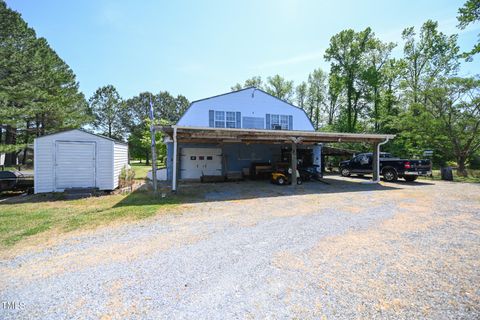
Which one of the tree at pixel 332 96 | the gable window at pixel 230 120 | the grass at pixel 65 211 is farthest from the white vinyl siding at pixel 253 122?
the tree at pixel 332 96

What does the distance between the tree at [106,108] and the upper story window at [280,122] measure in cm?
3272

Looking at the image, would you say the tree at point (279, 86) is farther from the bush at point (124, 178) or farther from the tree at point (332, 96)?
the bush at point (124, 178)

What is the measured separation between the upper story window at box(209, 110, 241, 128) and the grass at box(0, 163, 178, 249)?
7173mm

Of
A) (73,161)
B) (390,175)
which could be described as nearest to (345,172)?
(390,175)

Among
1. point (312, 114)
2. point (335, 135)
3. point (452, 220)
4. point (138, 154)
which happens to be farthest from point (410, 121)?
point (138, 154)

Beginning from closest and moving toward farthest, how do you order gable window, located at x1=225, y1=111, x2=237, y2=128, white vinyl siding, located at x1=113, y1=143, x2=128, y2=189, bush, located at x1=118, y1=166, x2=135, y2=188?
white vinyl siding, located at x1=113, y1=143, x2=128, y2=189, bush, located at x1=118, y1=166, x2=135, y2=188, gable window, located at x1=225, y1=111, x2=237, y2=128

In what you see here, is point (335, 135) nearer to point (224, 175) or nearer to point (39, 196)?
point (224, 175)

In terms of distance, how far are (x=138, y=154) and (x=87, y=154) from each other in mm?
30403

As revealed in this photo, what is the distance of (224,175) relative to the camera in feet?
48.8

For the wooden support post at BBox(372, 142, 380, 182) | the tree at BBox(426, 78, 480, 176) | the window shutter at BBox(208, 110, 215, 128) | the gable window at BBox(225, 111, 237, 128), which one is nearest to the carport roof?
the wooden support post at BBox(372, 142, 380, 182)

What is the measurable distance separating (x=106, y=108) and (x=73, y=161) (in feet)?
108

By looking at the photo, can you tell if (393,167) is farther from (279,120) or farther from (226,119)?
(226,119)

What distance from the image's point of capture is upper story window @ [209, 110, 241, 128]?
49.3 ft

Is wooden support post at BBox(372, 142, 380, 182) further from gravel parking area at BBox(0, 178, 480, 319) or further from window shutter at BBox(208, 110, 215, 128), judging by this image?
window shutter at BBox(208, 110, 215, 128)
